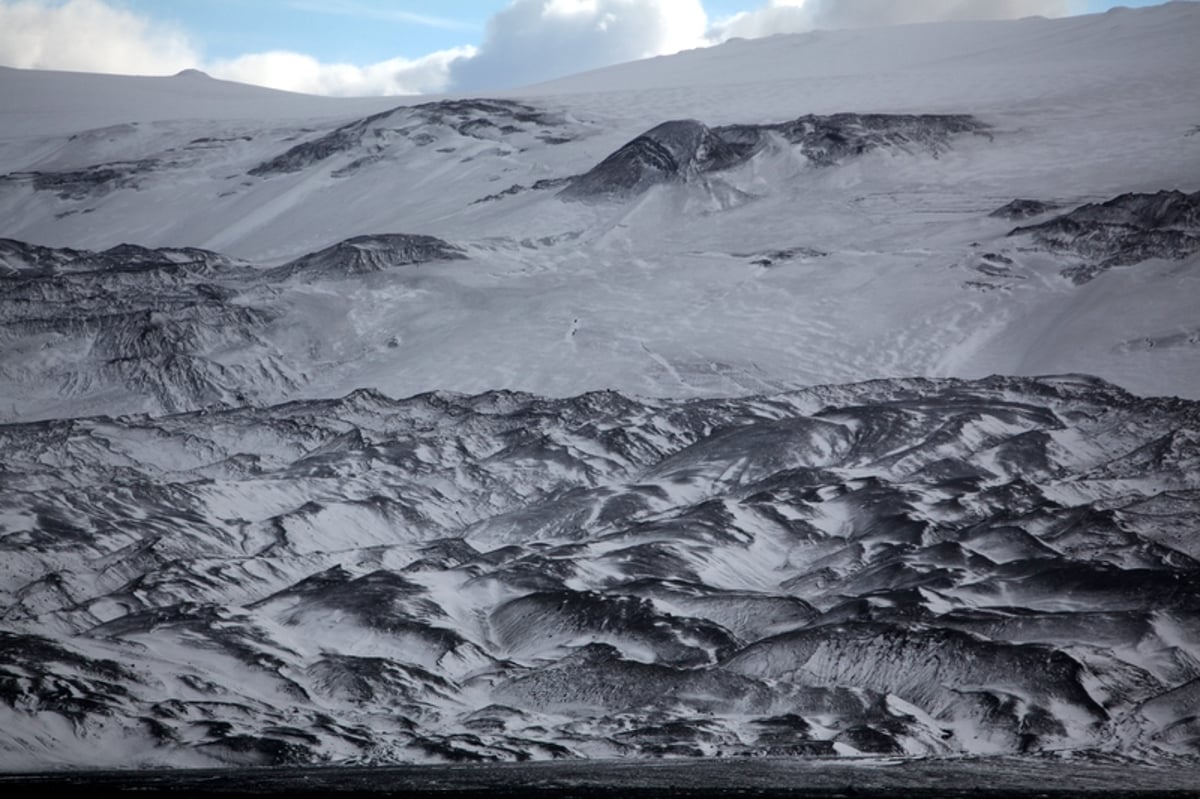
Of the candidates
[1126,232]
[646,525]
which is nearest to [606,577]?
[646,525]

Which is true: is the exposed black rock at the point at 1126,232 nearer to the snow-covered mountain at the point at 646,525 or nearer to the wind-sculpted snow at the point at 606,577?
the snow-covered mountain at the point at 646,525

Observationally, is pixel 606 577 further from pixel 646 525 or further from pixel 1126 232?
pixel 1126 232

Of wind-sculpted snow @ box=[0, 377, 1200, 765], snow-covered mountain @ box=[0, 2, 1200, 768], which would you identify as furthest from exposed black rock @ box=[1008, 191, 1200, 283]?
wind-sculpted snow @ box=[0, 377, 1200, 765]

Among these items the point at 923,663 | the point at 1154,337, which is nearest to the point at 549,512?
the point at 923,663

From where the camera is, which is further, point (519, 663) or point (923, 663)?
point (519, 663)

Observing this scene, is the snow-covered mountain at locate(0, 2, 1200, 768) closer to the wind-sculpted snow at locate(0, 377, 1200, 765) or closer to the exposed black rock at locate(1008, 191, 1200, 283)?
the wind-sculpted snow at locate(0, 377, 1200, 765)

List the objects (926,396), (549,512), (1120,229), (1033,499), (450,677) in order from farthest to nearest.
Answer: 1. (1120,229)
2. (926,396)
3. (549,512)
4. (1033,499)
5. (450,677)

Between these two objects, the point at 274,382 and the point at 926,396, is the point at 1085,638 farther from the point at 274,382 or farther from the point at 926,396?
the point at 274,382
